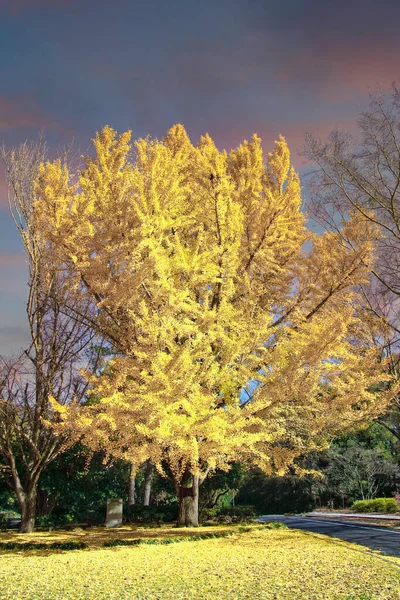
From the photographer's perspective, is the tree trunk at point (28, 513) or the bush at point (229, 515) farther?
the bush at point (229, 515)

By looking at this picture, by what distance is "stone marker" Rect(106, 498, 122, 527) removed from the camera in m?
13.0

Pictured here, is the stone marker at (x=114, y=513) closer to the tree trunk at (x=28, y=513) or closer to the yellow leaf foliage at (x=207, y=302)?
the tree trunk at (x=28, y=513)

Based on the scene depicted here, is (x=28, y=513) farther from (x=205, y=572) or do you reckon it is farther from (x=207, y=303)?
(x=207, y=303)

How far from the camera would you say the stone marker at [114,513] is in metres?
13.0

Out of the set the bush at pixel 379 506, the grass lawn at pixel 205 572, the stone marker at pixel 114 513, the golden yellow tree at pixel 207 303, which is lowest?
the bush at pixel 379 506

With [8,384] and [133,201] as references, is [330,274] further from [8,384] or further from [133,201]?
[8,384]

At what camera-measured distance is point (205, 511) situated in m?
15.2

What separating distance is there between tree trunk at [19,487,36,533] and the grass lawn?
3.39m

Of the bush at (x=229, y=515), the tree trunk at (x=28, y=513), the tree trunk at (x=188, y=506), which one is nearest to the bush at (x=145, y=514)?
the bush at (x=229, y=515)

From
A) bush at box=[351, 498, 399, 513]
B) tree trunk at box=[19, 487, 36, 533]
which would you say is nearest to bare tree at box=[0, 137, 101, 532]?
tree trunk at box=[19, 487, 36, 533]

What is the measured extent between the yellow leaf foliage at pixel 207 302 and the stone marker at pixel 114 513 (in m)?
6.75

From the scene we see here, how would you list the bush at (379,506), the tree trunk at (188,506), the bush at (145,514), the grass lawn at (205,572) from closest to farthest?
the grass lawn at (205,572) < the tree trunk at (188,506) < the bush at (145,514) < the bush at (379,506)

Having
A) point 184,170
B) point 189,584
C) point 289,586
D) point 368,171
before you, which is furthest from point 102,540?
point 368,171

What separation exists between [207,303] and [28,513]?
8601 millimetres
